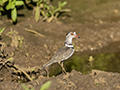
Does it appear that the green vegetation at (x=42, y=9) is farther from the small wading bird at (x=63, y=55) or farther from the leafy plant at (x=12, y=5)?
the small wading bird at (x=63, y=55)

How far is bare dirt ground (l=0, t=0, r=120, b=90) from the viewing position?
7.41 metres

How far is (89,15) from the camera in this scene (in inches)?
630

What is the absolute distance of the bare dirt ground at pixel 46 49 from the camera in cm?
741

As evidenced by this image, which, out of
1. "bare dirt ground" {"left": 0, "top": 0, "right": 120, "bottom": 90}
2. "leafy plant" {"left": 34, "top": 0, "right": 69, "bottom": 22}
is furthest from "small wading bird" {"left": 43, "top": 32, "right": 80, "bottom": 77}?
"leafy plant" {"left": 34, "top": 0, "right": 69, "bottom": 22}

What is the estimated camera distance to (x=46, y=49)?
11.6m

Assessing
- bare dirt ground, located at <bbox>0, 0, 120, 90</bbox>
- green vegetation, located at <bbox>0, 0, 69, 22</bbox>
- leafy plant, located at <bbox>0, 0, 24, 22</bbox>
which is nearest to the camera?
bare dirt ground, located at <bbox>0, 0, 120, 90</bbox>

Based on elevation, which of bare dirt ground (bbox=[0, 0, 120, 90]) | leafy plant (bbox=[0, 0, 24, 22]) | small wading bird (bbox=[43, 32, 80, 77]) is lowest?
bare dirt ground (bbox=[0, 0, 120, 90])

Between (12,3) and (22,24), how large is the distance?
1.50m

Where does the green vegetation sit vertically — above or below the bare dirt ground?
above

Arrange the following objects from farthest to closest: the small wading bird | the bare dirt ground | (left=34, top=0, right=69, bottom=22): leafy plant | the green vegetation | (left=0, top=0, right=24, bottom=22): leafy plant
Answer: (left=34, top=0, right=69, bottom=22): leafy plant
the green vegetation
(left=0, top=0, right=24, bottom=22): leafy plant
the small wading bird
the bare dirt ground

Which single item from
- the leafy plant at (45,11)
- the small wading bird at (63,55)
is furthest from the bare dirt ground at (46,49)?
the small wading bird at (63,55)

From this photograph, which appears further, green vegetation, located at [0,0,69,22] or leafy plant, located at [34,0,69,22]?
leafy plant, located at [34,0,69,22]

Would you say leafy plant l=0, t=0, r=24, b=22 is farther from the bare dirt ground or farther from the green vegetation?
the bare dirt ground

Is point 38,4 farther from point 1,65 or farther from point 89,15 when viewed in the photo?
point 1,65
